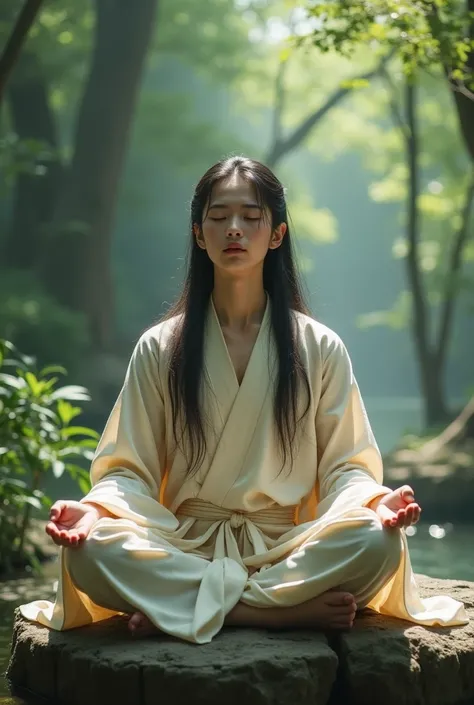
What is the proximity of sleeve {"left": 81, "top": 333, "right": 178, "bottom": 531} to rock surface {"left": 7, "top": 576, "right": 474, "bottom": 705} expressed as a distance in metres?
0.38

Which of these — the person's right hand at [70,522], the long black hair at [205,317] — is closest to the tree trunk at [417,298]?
the long black hair at [205,317]

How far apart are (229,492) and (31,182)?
14.8 m

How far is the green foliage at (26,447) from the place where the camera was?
5660mm

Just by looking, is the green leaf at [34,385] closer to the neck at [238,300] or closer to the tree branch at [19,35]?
the tree branch at [19,35]

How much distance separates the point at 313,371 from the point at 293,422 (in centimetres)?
20

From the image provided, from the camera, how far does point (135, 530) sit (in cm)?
336

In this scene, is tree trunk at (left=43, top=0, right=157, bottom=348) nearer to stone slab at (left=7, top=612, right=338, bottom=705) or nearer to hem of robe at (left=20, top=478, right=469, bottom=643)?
hem of robe at (left=20, top=478, right=469, bottom=643)

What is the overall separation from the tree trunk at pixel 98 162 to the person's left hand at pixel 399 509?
13372mm

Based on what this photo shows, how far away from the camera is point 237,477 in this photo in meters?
3.60

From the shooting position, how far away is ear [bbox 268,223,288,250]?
3834 millimetres

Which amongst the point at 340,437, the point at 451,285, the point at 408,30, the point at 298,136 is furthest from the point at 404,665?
the point at 298,136

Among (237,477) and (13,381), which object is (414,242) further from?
(237,477)

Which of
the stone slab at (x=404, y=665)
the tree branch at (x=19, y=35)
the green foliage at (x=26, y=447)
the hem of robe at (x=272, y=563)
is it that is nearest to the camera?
the stone slab at (x=404, y=665)

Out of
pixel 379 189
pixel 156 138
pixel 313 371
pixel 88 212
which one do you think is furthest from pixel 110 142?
pixel 313 371
